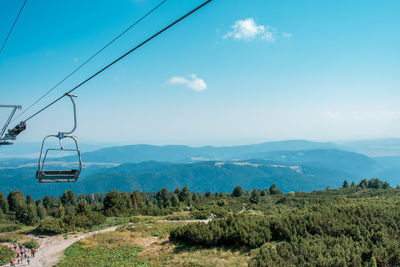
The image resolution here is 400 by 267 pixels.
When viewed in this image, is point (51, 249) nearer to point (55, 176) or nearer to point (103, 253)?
point (103, 253)

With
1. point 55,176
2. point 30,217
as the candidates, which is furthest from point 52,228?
point 30,217

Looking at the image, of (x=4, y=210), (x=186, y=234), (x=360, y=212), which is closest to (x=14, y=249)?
(x=186, y=234)

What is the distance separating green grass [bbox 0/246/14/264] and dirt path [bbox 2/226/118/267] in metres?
1.89

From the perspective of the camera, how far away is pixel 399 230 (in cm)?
1900

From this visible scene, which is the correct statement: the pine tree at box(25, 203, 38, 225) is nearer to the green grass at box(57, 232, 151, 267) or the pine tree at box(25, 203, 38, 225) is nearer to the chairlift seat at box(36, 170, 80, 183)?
the green grass at box(57, 232, 151, 267)

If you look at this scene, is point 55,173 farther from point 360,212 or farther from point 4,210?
point 4,210

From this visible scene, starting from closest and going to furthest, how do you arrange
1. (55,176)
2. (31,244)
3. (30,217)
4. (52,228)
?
(55,176) → (31,244) → (52,228) → (30,217)

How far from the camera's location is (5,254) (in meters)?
25.7

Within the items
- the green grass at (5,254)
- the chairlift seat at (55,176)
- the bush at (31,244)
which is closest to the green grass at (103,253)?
the bush at (31,244)

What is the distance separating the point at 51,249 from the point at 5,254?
4.35 meters

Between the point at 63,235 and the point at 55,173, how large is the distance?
96.7 ft

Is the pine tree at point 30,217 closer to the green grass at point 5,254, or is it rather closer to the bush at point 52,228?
the bush at point 52,228

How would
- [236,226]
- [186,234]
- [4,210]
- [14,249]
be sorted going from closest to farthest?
[236,226]
[186,234]
[14,249]
[4,210]

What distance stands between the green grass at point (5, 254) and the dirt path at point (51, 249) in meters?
1.89
